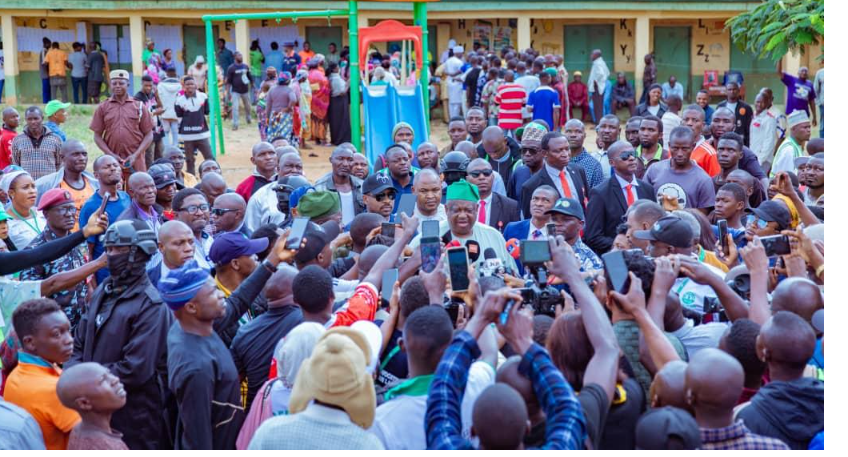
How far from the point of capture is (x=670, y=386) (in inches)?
145

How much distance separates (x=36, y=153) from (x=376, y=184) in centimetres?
509

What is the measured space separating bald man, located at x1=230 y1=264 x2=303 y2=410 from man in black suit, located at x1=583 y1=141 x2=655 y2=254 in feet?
11.3

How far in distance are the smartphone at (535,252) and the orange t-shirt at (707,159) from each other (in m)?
5.81

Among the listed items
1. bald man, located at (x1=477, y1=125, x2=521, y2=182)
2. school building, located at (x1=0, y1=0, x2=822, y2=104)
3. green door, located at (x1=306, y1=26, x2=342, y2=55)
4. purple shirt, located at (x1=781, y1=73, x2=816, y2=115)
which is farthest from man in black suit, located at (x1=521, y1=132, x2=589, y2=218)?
green door, located at (x1=306, y1=26, x2=342, y2=55)

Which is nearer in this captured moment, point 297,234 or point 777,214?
point 297,234

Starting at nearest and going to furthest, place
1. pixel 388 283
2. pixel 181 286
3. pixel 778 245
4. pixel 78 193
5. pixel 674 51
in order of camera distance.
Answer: pixel 181 286
pixel 388 283
pixel 778 245
pixel 78 193
pixel 674 51

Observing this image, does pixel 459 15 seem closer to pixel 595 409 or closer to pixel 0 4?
pixel 0 4

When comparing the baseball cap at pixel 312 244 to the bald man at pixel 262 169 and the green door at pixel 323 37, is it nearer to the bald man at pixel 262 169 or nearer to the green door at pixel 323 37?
the bald man at pixel 262 169

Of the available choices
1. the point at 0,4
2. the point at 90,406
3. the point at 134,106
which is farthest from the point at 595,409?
the point at 0,4

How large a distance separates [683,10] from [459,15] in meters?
5.77

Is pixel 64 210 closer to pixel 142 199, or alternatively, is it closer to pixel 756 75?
pixel 142 199

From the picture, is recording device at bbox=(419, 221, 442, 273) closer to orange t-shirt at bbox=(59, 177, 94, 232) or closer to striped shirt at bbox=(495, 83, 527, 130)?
orange t-shirt at bbox=(59, 177, 94, 232)

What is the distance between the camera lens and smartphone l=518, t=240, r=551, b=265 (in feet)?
13.7

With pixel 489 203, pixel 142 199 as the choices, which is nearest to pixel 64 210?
pixel 142 199
